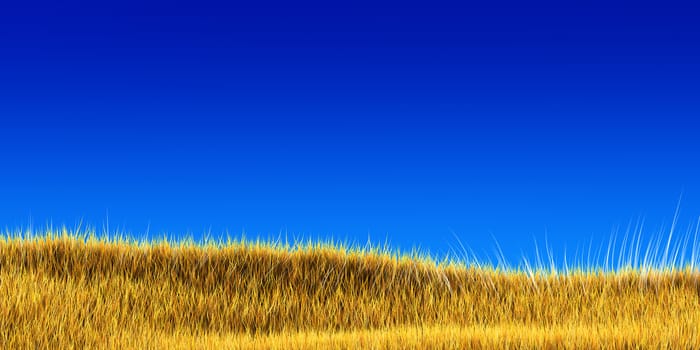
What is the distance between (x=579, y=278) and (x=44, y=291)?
16.2ft

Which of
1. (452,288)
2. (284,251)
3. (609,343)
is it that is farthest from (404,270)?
(609,343)

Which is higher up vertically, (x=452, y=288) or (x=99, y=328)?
(x=452, y=288)

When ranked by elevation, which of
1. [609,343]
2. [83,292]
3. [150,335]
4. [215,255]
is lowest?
[609,343]

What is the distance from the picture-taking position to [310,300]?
7672 millimetres

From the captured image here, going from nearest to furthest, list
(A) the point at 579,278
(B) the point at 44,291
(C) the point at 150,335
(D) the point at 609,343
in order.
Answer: (D) the point at 609,343
(C) the point at 150,335
(B) the point at 44,291
(A) the point at 579,278

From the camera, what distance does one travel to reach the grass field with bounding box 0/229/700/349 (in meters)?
6.34

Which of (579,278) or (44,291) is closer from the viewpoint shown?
(44,291)

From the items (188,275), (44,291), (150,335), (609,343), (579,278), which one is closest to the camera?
(609,343)

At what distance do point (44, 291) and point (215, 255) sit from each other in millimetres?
1612

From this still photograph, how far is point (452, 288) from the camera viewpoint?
8.13 meters

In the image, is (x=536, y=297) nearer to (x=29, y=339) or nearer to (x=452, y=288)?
(x=452, y=288)

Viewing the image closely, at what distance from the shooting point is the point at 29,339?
6258 millimetres

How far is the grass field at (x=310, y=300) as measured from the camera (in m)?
6.34

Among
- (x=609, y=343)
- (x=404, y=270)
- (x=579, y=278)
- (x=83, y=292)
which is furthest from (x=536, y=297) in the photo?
(x=83, y=292)
